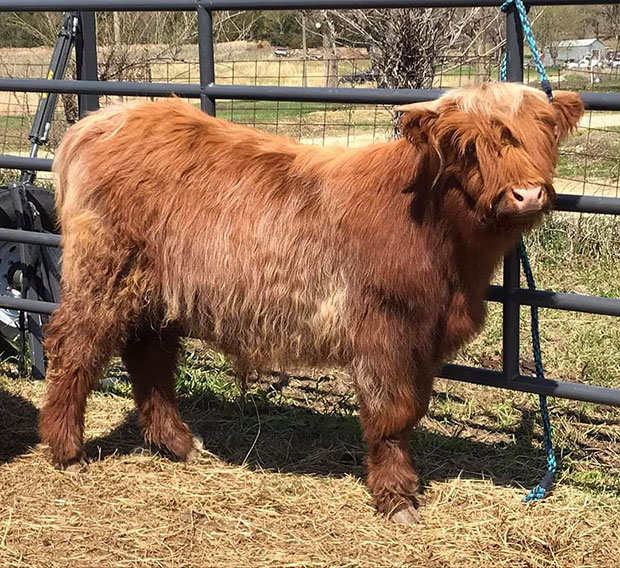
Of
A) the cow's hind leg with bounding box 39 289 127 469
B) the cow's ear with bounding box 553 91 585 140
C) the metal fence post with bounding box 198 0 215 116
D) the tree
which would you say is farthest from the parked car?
the cow's ear with bounding box 553 91 585 140

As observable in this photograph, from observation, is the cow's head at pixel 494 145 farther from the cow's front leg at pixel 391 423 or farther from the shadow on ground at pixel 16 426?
the shadow on ground at pixel 16 426

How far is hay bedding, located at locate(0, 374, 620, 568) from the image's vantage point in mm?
3168

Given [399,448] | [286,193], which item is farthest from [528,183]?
[399,448]

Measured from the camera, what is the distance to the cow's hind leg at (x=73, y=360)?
3.59 m

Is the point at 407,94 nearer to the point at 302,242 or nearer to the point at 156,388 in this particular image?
the point at 302,242

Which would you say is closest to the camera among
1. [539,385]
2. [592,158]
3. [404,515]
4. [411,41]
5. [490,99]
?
[490,99]

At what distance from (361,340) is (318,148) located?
82 centimetres

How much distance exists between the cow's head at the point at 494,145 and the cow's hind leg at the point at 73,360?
155 cm

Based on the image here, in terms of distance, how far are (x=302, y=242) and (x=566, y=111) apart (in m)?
1.07

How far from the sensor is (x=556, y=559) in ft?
10.3

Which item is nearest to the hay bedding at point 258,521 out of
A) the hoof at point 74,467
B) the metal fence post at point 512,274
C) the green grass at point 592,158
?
the hoof at point 74,467

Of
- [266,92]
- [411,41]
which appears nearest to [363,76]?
[411,41]

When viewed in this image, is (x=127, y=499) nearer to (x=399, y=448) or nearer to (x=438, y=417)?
(x=399, y=448)

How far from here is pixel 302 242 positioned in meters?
3.22
